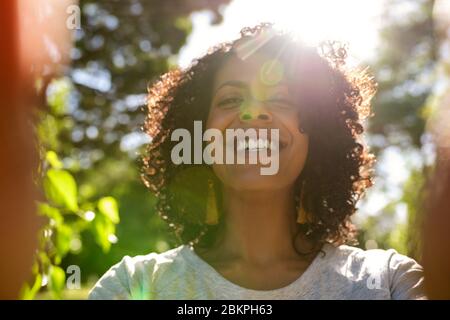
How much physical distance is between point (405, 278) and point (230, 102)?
447 mm

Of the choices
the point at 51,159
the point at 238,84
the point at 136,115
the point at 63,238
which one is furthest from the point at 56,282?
the point at 136,115

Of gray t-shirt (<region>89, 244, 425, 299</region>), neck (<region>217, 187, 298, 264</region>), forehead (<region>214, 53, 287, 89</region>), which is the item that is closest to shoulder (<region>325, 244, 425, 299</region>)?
gray t-shirt (<region>89, 244, 425, 299</region>)

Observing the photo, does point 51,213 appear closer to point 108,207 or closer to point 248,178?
point 108,207

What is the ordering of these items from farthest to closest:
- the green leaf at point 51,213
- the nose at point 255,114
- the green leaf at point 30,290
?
1. the nose at point 255,114
2. the green leaf at point 51,213
3. the green leaf at point 30,290

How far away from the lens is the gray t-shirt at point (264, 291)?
1.24 metres

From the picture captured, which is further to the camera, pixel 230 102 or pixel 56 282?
pixel 230 102

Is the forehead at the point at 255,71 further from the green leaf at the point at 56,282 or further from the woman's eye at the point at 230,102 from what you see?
the green leaf at the point at 56,282

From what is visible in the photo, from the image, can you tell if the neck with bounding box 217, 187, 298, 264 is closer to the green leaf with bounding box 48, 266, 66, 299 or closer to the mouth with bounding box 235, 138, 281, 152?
the mouth with bounding box 235, 138, 281, 152

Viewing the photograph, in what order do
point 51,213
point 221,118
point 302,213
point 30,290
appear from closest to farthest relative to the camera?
point 30,290
point 51,213
point 221,118
point 302,213

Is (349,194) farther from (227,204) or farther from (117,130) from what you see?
(117,130)

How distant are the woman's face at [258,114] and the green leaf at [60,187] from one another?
285 millimetres

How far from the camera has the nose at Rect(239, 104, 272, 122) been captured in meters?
1.29

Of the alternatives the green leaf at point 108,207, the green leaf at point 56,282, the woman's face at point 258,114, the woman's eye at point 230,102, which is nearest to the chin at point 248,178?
the woman's face at point 258,114

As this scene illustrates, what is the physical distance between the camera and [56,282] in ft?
4.04
